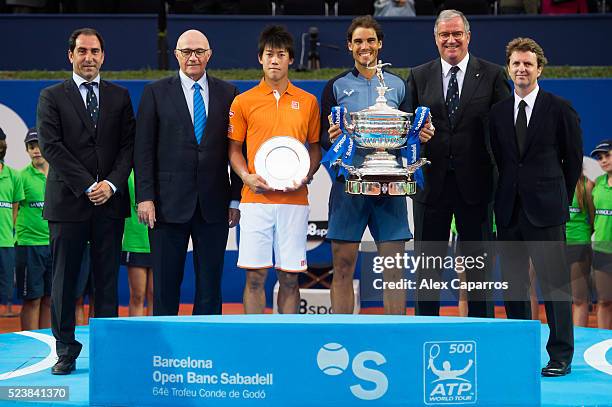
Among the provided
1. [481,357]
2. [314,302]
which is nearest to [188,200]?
[481,357]

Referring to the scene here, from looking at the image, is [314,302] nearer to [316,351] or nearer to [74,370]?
[74,370]

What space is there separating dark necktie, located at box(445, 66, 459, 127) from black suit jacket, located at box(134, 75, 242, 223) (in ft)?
4.12

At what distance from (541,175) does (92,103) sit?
2.40m

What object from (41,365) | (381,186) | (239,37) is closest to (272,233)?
(381,186)

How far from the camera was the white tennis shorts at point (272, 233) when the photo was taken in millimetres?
5309

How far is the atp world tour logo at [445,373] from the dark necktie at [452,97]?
63.8 inches

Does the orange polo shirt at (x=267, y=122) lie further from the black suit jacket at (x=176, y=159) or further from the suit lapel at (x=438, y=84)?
the suit lapel at (x=438, y=84)

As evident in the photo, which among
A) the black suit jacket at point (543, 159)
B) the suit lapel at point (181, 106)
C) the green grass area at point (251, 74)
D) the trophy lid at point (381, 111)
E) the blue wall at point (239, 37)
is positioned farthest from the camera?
the blue wall at point (239, 37)

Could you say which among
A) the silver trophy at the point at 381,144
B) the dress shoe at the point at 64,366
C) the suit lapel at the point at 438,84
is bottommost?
the dress shoe at the point at 64,366

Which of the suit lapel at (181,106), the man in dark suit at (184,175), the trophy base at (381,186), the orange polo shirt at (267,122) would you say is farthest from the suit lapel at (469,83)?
the suit lapel at (181,106)

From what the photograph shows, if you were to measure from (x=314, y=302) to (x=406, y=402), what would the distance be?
406 cm

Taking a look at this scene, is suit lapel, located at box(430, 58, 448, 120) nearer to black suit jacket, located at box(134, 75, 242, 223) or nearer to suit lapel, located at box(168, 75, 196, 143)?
black suit jacket, located at box(134, 75, 242, 223)

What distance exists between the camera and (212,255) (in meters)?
5.36

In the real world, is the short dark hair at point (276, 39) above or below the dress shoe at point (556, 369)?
above
